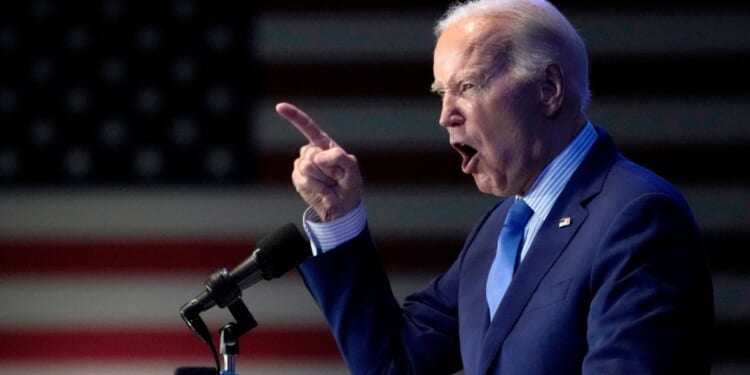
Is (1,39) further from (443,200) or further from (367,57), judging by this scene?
(443,200)

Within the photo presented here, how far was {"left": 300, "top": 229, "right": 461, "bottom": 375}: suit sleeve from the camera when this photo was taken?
210cm

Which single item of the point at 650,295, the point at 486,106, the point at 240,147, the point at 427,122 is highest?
the point at 240,147

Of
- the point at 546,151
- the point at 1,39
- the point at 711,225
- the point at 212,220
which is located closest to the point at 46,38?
the point at 1,39

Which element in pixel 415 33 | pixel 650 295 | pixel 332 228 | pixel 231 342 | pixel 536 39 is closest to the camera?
pixel 650 295

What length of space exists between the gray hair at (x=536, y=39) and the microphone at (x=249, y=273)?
43 centimetres

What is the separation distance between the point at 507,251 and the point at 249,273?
41 cm

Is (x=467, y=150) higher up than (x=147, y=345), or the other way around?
(x=147, y=345)

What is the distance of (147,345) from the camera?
431cm

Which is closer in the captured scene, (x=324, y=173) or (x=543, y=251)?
(x=543, y=251)

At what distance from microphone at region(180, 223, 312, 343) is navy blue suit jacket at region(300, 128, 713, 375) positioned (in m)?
0.23

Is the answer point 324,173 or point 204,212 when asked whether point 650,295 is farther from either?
point 204,212

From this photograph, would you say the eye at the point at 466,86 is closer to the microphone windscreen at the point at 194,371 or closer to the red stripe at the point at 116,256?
the microphone windscreen at the point at 194,371

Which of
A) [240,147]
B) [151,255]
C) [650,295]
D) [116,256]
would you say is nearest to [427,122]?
[240,147]

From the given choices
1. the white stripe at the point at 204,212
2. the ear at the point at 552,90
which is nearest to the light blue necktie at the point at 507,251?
the ear at the point at 552,90
